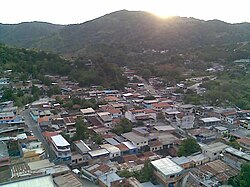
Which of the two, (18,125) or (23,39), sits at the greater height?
(23,39)

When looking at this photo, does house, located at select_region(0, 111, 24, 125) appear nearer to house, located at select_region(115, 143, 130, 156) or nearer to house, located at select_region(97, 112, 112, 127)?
house, located at select_region(97, 112, 112, 127)

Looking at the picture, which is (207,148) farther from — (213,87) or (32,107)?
(213,87)

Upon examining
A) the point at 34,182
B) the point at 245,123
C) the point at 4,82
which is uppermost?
the point at 4,82

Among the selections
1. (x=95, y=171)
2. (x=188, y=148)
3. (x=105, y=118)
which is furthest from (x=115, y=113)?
(x=95, y=171)

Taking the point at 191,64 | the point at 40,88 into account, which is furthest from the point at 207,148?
the point at 191,64

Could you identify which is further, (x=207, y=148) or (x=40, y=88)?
(x=40, y=88)

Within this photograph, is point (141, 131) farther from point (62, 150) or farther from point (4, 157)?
point (4, 157)

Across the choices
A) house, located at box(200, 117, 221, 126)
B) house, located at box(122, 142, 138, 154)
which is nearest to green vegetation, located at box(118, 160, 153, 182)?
house, located at box(122, 142, 138, 154)
